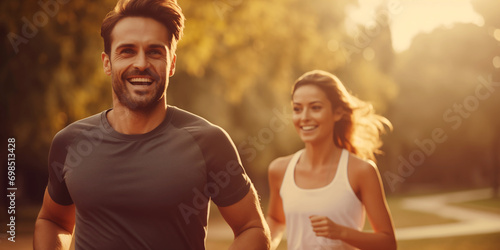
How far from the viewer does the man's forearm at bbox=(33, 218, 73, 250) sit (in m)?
3.32

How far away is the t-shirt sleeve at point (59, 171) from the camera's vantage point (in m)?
3.26

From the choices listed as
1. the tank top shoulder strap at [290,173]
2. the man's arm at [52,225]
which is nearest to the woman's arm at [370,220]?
the tank top shoulder strap at [290,173]

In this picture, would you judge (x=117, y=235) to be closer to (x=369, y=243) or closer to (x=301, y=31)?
(x=369, y=243)

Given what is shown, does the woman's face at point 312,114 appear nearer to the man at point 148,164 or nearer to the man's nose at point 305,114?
the man's nose at point 305,114

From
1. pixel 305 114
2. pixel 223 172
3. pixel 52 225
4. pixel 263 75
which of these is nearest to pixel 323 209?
pixel 305 114

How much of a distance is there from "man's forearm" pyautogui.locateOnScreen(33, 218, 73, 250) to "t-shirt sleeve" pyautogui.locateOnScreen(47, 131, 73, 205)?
132 mm

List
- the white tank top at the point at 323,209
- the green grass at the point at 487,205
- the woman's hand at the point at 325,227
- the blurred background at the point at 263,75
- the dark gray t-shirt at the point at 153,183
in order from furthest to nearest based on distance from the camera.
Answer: the green grass at the point at 487,205
the blurred background at the point at 263,75
the white tank top at the point at 323,209
the woman's hand at the point at 325,227
the dark gray t-shirt at the point at 153,183

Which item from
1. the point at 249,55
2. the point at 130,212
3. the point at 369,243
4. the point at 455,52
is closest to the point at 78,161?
the point at 130,212

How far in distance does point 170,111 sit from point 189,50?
10.1 metres

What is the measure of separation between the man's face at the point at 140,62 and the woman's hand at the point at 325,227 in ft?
6.56

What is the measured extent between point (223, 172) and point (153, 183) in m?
0.32

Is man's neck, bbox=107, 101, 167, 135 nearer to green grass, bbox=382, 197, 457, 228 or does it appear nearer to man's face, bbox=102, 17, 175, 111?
man's face, bbox=102, 17, 175, 111

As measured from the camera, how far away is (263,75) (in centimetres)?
2002

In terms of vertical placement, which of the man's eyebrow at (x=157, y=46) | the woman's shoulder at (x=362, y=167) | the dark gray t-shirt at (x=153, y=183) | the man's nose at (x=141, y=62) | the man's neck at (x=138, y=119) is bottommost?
the dark gray t-shirt at (x=153, y=183)
